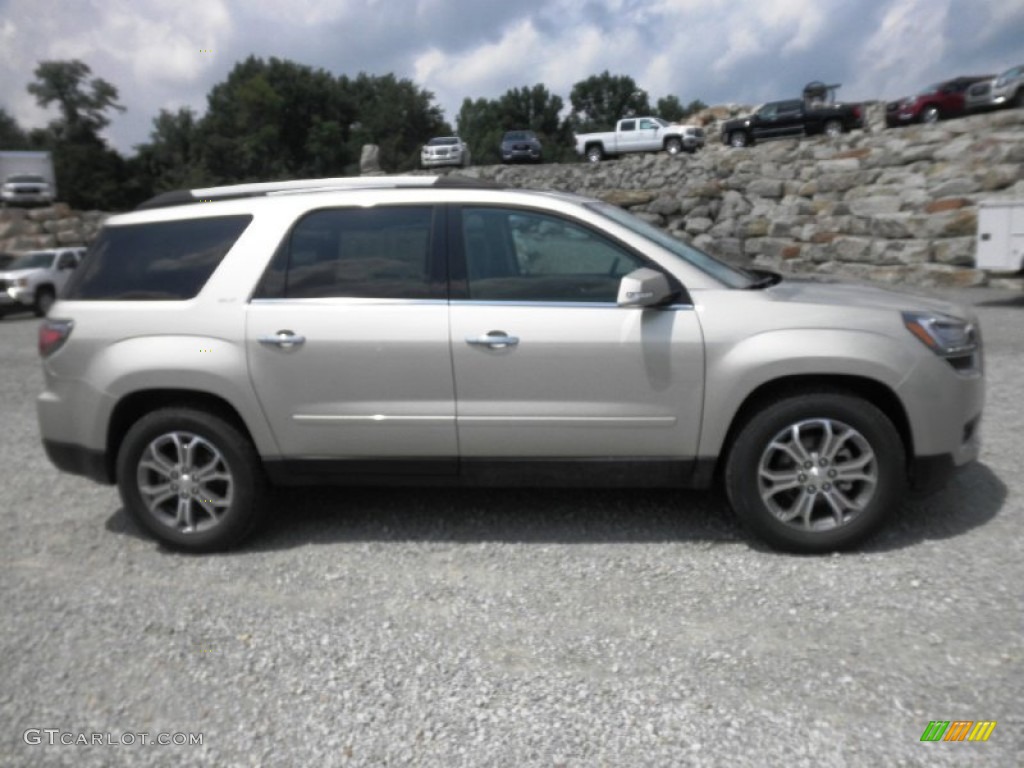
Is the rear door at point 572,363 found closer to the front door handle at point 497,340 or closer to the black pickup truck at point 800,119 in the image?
the front door handle at point 497,340

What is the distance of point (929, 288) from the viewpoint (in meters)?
17.2

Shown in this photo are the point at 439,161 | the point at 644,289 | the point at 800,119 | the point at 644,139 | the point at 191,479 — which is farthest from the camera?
the point at 439,161

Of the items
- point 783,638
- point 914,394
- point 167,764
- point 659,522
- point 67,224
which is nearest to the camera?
point 167,764

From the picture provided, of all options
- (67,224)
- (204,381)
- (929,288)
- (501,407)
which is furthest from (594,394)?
(67,224)

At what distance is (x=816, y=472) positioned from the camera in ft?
13.9

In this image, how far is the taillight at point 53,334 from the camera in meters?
4.66

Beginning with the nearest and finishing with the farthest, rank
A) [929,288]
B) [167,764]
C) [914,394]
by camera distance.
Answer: [167,764]
[914,394]
[929,288]

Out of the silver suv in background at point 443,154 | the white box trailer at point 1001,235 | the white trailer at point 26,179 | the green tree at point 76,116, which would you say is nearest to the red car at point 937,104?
the white box trailer at point 1001,235

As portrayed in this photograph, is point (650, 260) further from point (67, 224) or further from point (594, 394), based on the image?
point (67, 224)

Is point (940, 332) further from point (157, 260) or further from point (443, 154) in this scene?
point (443, 154)

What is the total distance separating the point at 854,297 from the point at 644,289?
1152 mm

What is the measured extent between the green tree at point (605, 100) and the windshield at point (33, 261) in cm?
7870

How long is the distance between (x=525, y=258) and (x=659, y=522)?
1.58 meters

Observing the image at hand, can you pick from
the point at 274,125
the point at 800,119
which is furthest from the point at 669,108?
the point at 800,119
